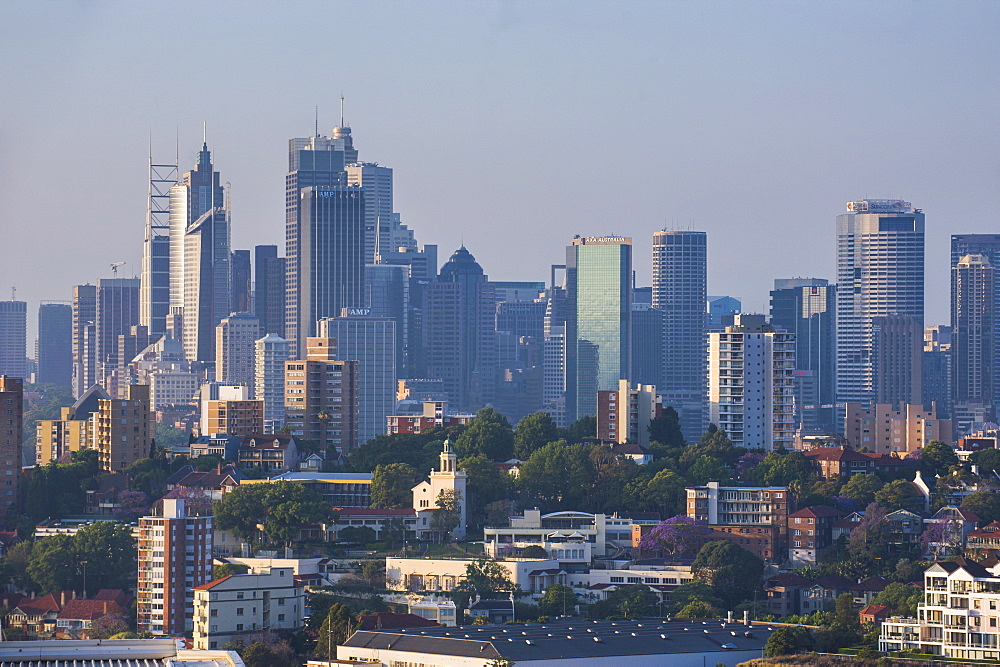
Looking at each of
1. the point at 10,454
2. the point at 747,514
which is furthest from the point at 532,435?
→ the point at 10,454

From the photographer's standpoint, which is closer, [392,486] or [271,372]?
[392,486]

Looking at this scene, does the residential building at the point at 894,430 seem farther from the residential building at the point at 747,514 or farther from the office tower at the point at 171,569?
the office tower at the point at 171,569

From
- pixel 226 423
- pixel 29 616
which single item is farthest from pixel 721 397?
pixel 29 616

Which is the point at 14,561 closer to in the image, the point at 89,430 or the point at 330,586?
the point at 330,586

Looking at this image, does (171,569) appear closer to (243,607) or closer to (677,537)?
(243,607)

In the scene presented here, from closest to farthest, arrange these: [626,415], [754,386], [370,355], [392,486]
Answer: [392,486] → [626,415] → [754,386] → [370,355]

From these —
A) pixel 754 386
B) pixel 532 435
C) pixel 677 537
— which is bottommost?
pixel 677 537

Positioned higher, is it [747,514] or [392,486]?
[392,486]
